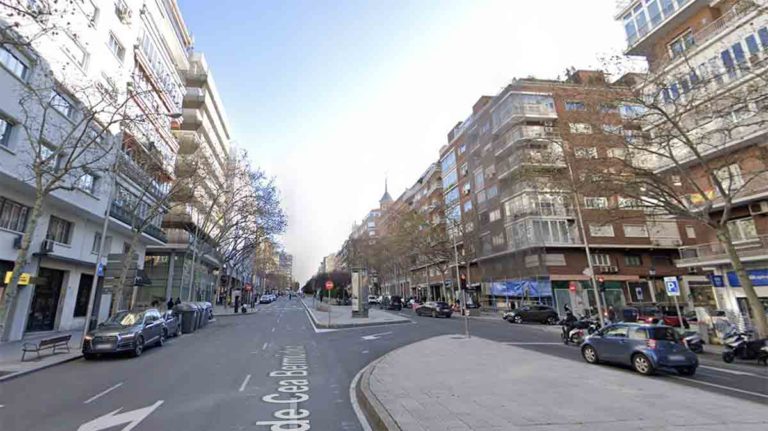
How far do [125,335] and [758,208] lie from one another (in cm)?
3105

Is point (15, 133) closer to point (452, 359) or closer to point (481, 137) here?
point (452, 359)

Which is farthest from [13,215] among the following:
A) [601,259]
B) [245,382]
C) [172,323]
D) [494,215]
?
[601,259]

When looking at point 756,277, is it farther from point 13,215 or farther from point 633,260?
point 13,215

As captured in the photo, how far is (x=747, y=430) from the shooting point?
5.36 metres

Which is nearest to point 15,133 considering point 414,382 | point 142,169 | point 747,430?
point 142,169

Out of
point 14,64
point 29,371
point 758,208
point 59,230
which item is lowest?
point 29,371

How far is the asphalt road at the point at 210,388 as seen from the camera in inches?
245

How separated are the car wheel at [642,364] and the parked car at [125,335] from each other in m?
16.9

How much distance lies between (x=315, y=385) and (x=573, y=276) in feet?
116

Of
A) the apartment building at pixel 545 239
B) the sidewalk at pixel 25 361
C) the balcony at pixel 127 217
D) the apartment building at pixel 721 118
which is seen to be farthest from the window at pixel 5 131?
the apartment building at pixel 545 239

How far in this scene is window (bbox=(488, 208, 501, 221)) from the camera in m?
42.6

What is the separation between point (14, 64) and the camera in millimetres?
15773

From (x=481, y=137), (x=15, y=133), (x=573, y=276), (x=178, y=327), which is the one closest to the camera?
(x=15, y=133)

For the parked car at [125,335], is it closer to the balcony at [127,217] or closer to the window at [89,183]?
the balcony at [127,217]
